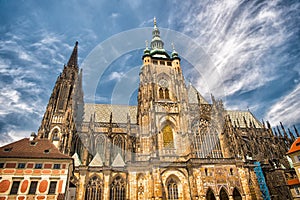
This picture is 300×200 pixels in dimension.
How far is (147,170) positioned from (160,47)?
93.4ft

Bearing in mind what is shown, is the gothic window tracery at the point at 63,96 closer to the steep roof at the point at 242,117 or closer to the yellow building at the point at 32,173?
the yellow building at the point at 32,173

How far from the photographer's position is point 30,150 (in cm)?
2116

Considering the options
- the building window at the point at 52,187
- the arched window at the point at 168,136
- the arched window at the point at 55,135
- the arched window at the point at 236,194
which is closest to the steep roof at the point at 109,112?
the arched window at the point at 55,135

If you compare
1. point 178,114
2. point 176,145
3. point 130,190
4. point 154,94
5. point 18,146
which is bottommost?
point 130,190

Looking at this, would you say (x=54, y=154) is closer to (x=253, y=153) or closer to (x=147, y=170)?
(x=147, y=170)

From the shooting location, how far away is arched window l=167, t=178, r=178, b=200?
86.1 ft

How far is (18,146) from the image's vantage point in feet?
70.6

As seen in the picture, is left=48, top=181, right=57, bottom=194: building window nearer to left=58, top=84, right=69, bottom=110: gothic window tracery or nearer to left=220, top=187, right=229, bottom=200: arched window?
left=58, top=84, right=69, bottom=110: gothic window tracery

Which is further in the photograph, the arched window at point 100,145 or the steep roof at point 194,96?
the steep roof at point 194,96

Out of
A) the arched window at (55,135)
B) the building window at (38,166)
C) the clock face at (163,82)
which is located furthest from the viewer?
the clock face at (163,82)

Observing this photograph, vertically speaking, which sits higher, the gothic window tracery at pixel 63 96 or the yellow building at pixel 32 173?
the gothic window tracery at pixel 63 96

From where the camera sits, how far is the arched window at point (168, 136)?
1227 inches

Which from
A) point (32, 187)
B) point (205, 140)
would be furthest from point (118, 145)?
point (32, 187)

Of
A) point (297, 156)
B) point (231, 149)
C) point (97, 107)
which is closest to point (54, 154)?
point (97, 107)
